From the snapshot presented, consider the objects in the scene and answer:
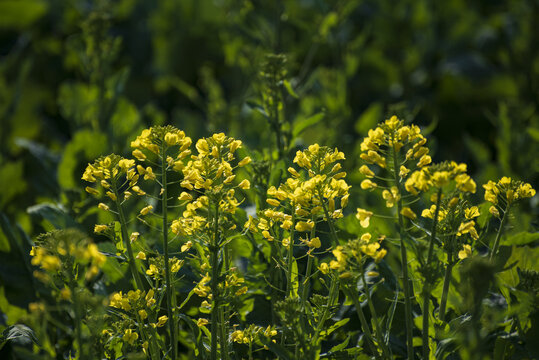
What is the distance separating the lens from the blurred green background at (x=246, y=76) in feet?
10.1

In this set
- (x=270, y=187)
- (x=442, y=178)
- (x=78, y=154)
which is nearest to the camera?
(x=442, y=178)

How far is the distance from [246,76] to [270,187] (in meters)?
3.04

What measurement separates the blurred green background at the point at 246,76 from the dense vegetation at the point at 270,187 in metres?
0.02

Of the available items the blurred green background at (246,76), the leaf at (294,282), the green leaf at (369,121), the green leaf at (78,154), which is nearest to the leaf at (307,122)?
the blurred green background at (246,76)

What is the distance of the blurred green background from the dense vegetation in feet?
0.06

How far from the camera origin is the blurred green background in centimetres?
307

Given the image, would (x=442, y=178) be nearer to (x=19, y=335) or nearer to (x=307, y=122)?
(x=307, y=122)

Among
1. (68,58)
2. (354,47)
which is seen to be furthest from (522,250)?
(68,58)

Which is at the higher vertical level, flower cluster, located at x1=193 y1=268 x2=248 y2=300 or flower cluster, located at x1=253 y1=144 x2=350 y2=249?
flower cluster, located at x1=253 y1=144 x2=350 y2=249

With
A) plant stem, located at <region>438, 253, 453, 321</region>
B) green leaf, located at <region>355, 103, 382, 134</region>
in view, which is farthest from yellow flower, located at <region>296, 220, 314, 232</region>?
green leaf, located at <region>355, 103, 382, 134</region>

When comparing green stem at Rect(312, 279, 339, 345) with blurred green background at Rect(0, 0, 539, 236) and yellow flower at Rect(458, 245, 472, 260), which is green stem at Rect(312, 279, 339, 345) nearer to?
yellow flower at Rect(458, 245, 472, 260)

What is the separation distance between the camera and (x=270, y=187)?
4.97 feet

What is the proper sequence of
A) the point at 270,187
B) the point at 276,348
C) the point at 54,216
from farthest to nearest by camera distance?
the point at 54,216, the point at 270,187, the point at 276,348

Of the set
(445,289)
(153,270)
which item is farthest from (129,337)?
(445,289)
